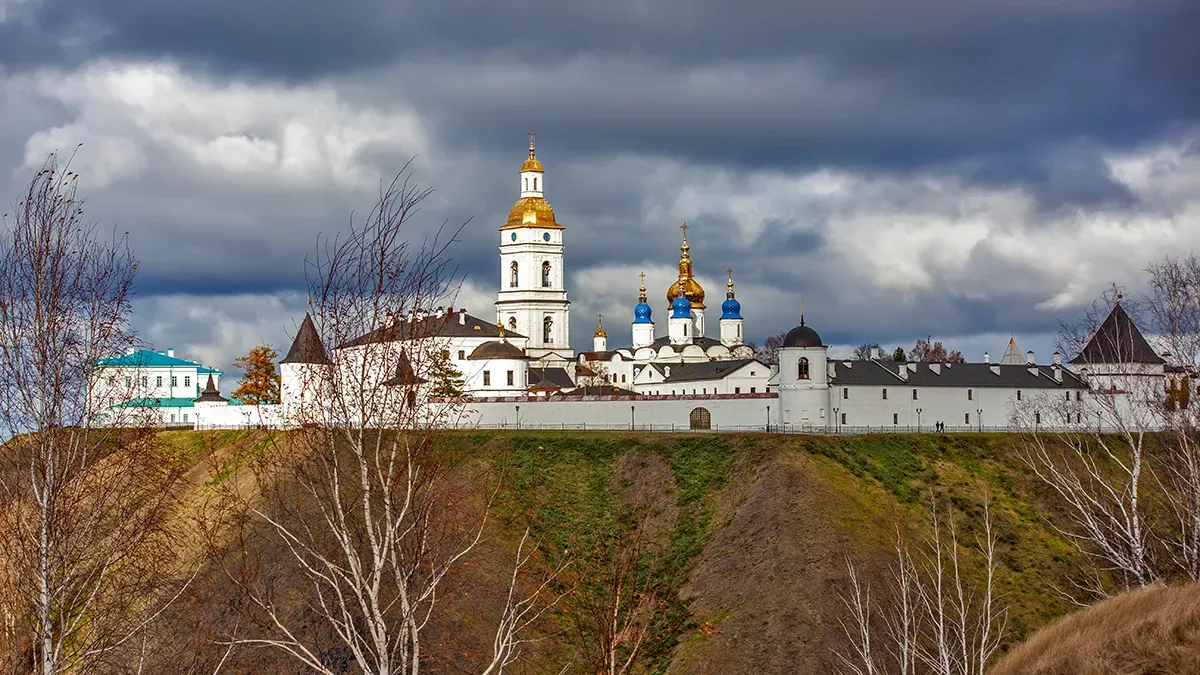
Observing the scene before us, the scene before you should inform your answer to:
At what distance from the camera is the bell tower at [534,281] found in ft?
343

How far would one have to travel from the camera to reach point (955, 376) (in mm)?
70375

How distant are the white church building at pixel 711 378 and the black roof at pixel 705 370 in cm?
19

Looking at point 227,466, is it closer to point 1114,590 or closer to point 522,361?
point 522,361

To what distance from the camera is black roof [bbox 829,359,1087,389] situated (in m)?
67.3

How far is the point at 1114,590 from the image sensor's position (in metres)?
45.7

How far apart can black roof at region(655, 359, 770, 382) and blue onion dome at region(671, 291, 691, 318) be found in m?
15.3

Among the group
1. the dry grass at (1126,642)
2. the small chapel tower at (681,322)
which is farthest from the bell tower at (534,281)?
the dry grass at (1126,642)

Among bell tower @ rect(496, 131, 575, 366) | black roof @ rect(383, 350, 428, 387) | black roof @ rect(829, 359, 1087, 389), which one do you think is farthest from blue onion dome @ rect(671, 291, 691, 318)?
black roof @ rect(383, 350, 428, 387)

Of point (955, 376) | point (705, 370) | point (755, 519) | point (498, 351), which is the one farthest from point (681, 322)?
point (755, 519)

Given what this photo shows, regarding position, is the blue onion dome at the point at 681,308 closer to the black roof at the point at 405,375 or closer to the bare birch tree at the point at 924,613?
the bare birch tree at the point at 924,613

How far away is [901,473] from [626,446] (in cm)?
1374

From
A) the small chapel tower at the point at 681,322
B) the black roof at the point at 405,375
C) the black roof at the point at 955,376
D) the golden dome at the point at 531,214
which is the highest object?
the golden dome at the point at 531,214

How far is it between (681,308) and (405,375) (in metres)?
92.7

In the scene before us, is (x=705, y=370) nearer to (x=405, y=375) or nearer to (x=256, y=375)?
(x=256, y=375)
